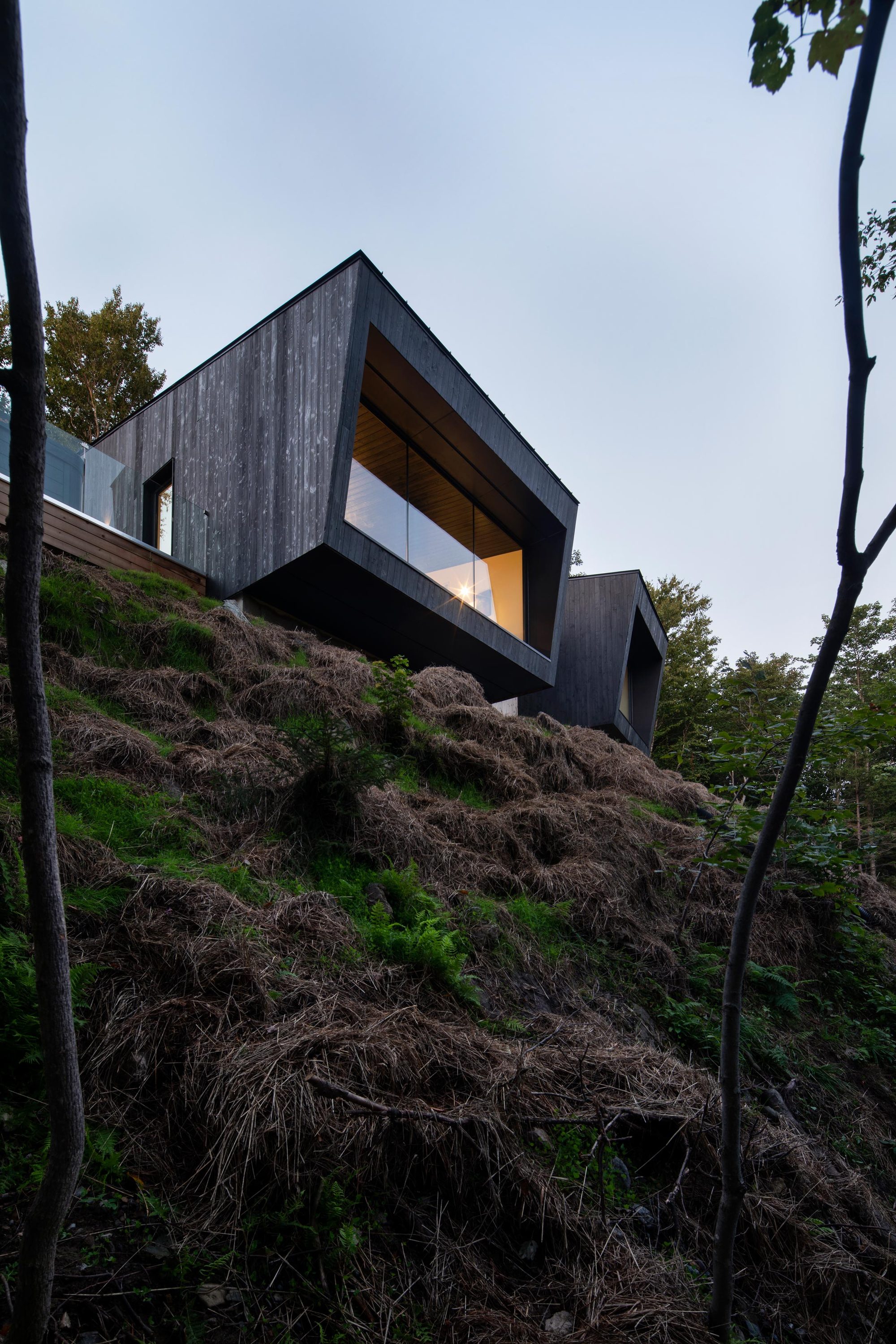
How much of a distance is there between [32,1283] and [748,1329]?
247 cm

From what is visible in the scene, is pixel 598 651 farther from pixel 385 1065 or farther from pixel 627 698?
pixel 385 1065

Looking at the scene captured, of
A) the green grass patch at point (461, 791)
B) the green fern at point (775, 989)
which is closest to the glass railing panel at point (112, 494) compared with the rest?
the green grass patch at point (461, 791)

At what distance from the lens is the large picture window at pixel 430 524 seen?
10.2 metres

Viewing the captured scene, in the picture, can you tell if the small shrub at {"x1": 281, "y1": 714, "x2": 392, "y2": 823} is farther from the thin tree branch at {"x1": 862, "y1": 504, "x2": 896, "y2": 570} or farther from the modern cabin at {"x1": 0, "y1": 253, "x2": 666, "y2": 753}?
the modern cabin at {"x1": 0, "y1": 253, "x2": 666, "y2": 753}

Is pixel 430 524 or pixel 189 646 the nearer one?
pixel 189 646

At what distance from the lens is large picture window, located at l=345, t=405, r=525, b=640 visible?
10.2 m

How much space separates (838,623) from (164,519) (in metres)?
12.0

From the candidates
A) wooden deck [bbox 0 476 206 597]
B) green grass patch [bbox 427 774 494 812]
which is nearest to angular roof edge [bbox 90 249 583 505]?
wooden deck [bbox 0 476 206 597]

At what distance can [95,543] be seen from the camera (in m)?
8.41

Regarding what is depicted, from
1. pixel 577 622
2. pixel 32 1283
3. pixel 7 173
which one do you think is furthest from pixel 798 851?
pixel 577 622

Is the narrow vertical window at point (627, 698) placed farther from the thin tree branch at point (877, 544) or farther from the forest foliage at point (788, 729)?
the thin tree branch at point (877, 544)

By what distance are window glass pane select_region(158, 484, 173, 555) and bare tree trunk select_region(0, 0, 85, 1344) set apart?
9983 mm

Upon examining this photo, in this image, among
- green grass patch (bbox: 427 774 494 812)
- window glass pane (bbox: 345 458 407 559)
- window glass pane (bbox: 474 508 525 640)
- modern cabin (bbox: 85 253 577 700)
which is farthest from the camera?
window glass pane (bbox: 474 508 525 640)

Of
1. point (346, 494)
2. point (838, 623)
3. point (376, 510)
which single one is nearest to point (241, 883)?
point (838, 623)
